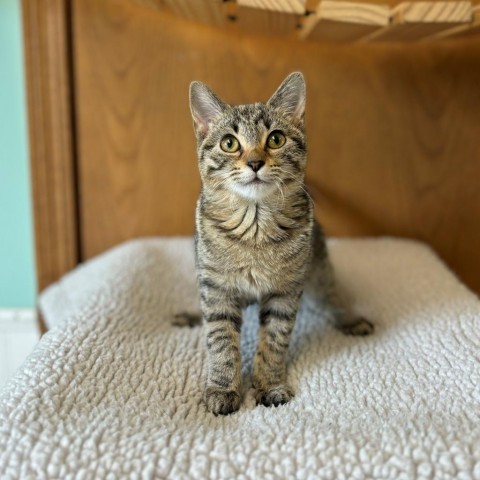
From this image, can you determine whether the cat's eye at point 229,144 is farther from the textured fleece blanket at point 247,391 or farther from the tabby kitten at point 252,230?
the textured fleece blanket at point 247,391

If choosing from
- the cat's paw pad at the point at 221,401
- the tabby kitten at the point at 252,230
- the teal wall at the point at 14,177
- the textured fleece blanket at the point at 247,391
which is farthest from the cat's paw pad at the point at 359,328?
the teal wall at the point at 14,177

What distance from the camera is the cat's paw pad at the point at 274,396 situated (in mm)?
896

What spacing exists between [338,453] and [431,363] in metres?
0.41

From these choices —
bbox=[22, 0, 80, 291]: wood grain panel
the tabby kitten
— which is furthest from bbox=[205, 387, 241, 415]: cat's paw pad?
bbox=[22, 0, 80, 291]: wood grain panel

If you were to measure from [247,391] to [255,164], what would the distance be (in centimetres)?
43

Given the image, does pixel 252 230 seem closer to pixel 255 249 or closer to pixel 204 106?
pixel 255 249

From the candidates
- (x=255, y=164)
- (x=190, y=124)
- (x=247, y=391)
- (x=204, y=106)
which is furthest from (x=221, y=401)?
(x=190, y=124)

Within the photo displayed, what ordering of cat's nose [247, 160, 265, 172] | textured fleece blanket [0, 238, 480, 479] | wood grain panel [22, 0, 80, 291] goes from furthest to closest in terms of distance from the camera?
wood grain panel [22, 0, 80, 291] < cat's nose [247, 160, 265, 172] < textured fleece blanket [0, 238, 480, 479]

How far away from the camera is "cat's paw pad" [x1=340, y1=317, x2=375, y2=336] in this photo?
1169 millimetres

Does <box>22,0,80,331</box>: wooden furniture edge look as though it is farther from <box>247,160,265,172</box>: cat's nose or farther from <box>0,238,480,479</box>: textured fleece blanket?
<box>247,160,265,172</box>: cat's nose

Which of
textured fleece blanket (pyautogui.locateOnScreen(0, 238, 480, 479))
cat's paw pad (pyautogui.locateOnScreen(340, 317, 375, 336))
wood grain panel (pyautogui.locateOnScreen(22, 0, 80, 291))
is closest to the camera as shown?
textured fleece blanket (pyautogui.locateOnScreen(0, 238, 480, 479))

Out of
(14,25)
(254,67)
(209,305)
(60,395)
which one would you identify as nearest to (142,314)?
(209,305)

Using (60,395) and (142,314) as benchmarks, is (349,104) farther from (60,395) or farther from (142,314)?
(60,395)

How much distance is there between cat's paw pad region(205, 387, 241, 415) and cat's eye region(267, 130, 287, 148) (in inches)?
17.9
